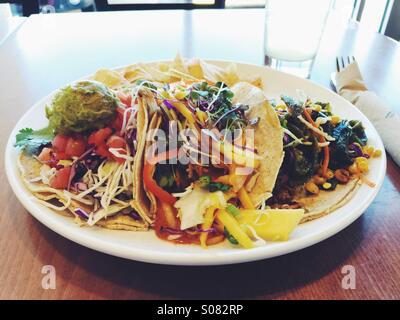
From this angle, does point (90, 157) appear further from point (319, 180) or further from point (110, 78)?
point (319, 180)

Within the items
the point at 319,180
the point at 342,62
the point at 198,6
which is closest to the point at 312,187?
the point at 319,180

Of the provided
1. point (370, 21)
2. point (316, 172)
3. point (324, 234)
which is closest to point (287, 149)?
point (316, 172)

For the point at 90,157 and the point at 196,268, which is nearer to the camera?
the point at 196,268

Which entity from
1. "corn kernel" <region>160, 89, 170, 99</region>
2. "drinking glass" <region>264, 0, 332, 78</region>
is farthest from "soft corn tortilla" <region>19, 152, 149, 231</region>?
"drinking glass" <region>264, 0, 332, 78</region>

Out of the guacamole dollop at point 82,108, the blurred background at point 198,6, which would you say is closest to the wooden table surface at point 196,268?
Answer: the guacamole dollop at point 82,108

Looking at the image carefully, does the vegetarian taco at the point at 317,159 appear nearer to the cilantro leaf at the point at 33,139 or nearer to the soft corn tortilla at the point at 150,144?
the soft corn tortilla at the point at 150,144

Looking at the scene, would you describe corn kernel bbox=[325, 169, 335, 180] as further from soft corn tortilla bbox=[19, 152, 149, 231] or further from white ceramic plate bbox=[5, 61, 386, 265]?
soft corn tortilla bbox=[19, 152, 149, 231]
